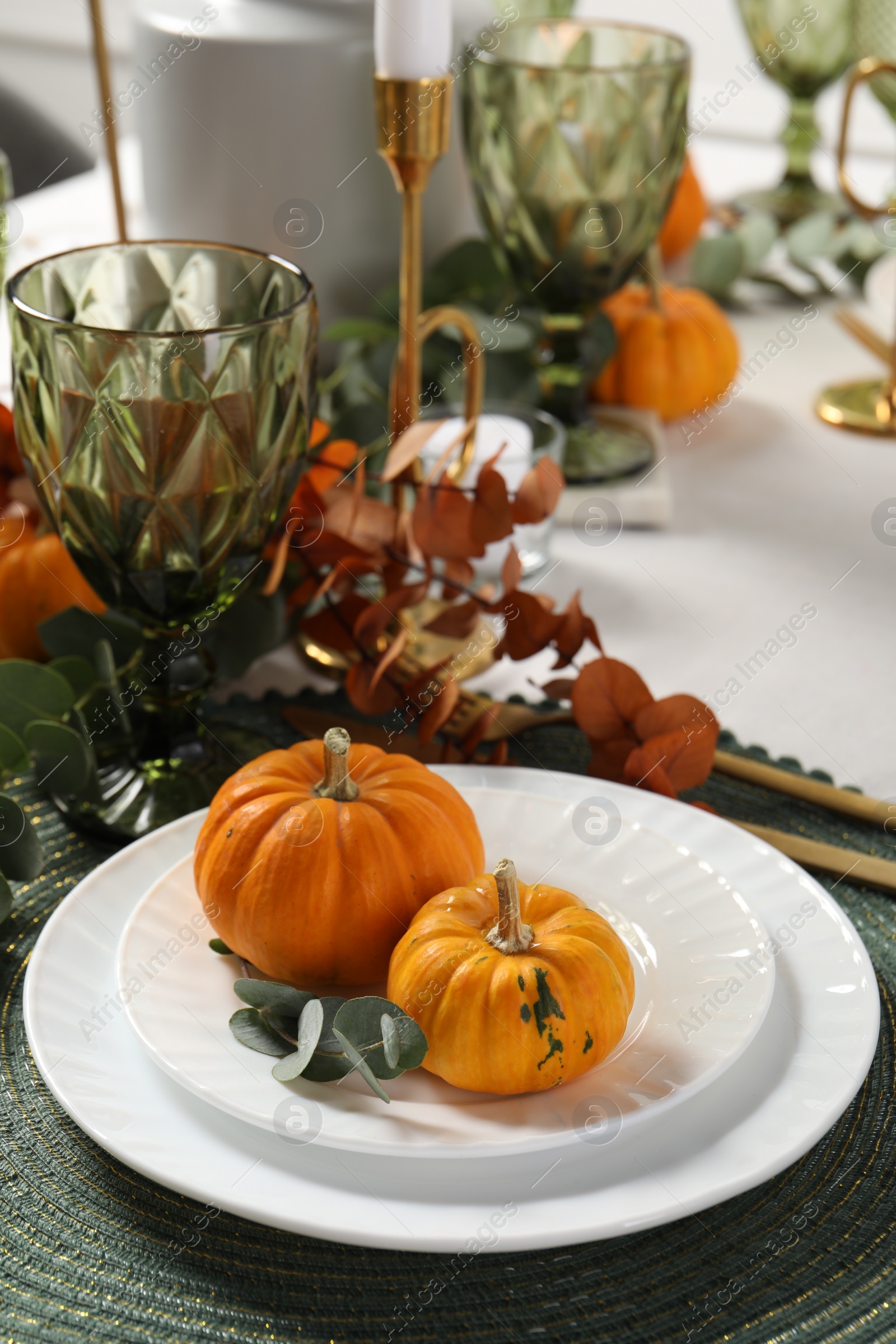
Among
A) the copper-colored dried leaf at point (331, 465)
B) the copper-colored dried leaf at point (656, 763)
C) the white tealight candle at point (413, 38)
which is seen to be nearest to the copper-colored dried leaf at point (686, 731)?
the copper-colored dried leaf at point (656, 763)

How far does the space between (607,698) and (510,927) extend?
193 millimetres

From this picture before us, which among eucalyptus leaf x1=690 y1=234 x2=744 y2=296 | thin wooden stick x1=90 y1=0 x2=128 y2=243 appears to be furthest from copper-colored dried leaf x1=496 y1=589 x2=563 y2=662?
eucalyptus leaf x1=690 y1=234 x2=744 y2=296

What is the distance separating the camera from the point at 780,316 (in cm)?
124

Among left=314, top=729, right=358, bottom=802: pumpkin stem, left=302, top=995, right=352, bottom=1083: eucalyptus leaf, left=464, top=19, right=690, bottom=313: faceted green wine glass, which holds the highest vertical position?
left=464, top=19, right=690, bottom=313: faceted green wine glass

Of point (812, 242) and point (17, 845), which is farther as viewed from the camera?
point (812, 242)

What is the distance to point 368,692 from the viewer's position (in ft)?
2.02

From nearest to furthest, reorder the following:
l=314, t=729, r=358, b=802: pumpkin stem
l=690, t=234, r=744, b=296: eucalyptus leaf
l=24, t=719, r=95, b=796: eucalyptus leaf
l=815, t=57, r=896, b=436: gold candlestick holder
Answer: l=314, t=729, r=358, b=802: pumpkin stem → l=24, t=719, r=95, b=796: eucalyptus leaf → l=815, t=57, r=896, b=436: gold candlestick holder → l=690, t=234, r=744, b=296: eucalyptus leaf

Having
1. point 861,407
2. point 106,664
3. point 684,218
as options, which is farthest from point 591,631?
point 684,218

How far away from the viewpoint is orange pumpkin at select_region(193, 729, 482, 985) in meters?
0.43

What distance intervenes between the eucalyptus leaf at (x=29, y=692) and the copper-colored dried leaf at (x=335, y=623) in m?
0.13

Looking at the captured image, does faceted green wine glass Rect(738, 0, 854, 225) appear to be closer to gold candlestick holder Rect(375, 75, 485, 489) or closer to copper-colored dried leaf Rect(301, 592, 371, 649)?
gold candlestick holder Rect(375, 75, 485, 489)

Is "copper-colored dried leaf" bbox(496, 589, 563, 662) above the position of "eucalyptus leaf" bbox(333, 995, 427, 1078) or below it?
below

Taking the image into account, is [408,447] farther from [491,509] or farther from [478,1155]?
[478,1155]

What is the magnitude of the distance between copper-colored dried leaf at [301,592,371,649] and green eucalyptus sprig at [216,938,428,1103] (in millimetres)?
290
